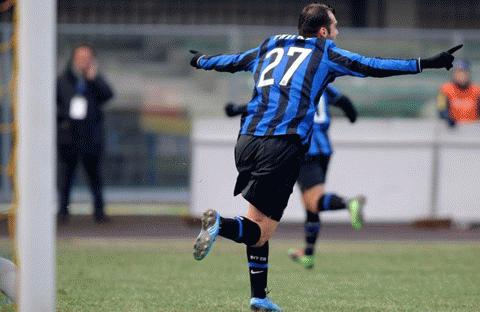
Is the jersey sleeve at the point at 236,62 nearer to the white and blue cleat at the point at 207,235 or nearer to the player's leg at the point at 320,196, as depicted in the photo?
the white and blue cleat at the point at 207,235

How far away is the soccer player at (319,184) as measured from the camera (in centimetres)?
1092

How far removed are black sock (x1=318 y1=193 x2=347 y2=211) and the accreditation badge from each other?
504cm

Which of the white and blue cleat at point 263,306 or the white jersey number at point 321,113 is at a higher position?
the white jersey number at point 321,113

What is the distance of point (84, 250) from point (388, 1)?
8.94 meters

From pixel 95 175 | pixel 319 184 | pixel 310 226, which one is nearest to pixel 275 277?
pixel 310 226

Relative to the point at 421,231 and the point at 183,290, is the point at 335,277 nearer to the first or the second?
the point at 183,290

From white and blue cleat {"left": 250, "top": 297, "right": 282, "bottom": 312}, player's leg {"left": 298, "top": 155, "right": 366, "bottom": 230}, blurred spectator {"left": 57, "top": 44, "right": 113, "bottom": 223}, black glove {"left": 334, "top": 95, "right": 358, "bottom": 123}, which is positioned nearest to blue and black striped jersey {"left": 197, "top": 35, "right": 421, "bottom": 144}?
white and blue cleat {"left": 250, "top": 297, "right": 282, "bottom": 312}

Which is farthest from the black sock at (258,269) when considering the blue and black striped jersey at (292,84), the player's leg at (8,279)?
the player's leg at (8,279)

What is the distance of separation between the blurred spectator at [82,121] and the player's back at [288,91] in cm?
753

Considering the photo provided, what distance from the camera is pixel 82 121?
15.3 metres

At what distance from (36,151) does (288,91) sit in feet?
7.30

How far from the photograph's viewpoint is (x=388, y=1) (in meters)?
19.9

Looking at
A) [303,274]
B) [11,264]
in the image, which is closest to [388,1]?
[303,274]

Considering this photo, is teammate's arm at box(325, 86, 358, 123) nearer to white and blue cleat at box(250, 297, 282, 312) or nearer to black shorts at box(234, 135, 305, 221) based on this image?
black shorts at box(234, 135, 305, 221)
